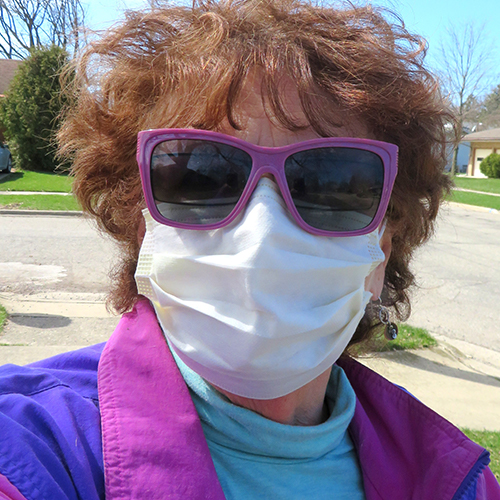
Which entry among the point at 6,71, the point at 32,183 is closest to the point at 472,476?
the point at 32,183

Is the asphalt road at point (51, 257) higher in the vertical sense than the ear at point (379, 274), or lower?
lower

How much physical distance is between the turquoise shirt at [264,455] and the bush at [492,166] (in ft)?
135

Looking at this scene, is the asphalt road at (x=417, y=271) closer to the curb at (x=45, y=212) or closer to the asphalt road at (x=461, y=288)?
the asphalt road at (x=461, y=288)

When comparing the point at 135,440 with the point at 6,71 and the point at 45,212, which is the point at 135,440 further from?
the point at 6,71

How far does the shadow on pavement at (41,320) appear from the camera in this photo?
4.55 meters

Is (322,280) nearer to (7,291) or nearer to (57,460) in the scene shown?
(57,460)

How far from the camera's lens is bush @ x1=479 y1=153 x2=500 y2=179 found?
37219mm

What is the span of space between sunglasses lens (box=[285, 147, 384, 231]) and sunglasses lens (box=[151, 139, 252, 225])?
136mm

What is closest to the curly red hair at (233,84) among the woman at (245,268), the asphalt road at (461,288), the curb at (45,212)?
the woman at (245,268)

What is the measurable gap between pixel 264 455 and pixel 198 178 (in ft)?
2.33

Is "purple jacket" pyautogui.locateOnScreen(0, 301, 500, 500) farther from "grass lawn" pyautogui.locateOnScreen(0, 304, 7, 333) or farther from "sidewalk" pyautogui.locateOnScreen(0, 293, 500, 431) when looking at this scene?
"grass lawn" pyautogui.locateOnScreen(0, 304, 7, 333)

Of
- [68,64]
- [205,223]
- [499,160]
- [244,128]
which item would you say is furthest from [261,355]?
[499,160]

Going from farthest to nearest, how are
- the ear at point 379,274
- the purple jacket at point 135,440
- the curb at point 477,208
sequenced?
the curb at point 477,208
the ear at point 379,274
the purple jacket at point 135,440

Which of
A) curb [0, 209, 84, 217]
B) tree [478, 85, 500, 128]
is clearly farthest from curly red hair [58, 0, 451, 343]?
tree [478, 85, 500, 128]
